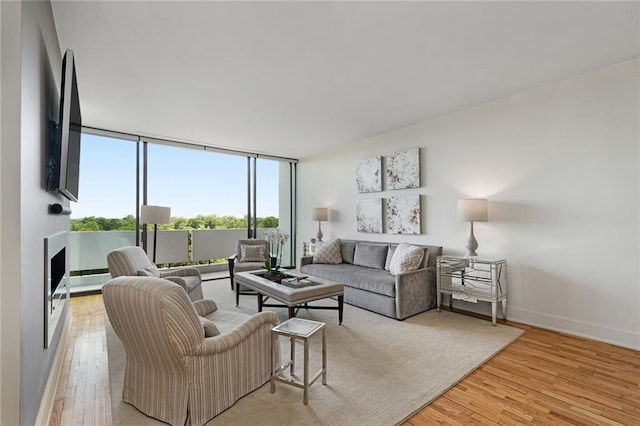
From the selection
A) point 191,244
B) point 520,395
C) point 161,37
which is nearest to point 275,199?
point 191,244

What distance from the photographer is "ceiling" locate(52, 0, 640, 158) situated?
2238 mm

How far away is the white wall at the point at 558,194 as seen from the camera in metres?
2.99

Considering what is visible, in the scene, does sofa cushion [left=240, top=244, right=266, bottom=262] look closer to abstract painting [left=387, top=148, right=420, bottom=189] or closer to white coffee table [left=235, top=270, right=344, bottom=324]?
white coffee table [left=235, top=270, right=344, bottom=324]

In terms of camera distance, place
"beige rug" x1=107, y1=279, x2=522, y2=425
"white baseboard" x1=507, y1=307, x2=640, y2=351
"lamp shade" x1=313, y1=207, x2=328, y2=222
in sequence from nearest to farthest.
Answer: "beige rug" x1=107, y1=279, x2=522, y2=425, "white baseboard" x1=507, y1=307, x2=640, y2=351, "lamp shade" x1=313, y1=207, x2=328, y2=222

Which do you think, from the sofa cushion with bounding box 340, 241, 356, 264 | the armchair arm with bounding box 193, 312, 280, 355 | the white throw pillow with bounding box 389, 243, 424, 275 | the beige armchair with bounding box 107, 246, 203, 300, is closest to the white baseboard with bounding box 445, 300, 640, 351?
the white throw pillow with bounding box 389, 243, 424, 275

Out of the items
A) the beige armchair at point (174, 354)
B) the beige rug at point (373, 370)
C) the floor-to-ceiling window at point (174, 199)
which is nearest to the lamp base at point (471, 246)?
the beige rug at point (373, 370)

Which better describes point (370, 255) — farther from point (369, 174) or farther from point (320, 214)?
point (320, 214)

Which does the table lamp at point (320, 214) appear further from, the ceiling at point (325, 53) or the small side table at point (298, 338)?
the small side table at point (298, 338)

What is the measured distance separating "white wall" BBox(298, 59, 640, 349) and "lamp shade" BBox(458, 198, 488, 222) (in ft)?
0.89

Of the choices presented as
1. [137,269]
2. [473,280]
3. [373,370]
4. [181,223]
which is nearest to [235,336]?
[373,370]

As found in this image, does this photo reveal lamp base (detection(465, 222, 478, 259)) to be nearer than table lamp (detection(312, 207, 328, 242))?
Yes

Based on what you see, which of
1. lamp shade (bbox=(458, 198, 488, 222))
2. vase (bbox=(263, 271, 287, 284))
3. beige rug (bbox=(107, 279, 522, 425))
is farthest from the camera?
vase (bbox=(263, 271, 287, 284))

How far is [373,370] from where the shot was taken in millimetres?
2512

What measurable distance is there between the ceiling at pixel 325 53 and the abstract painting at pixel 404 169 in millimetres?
717
